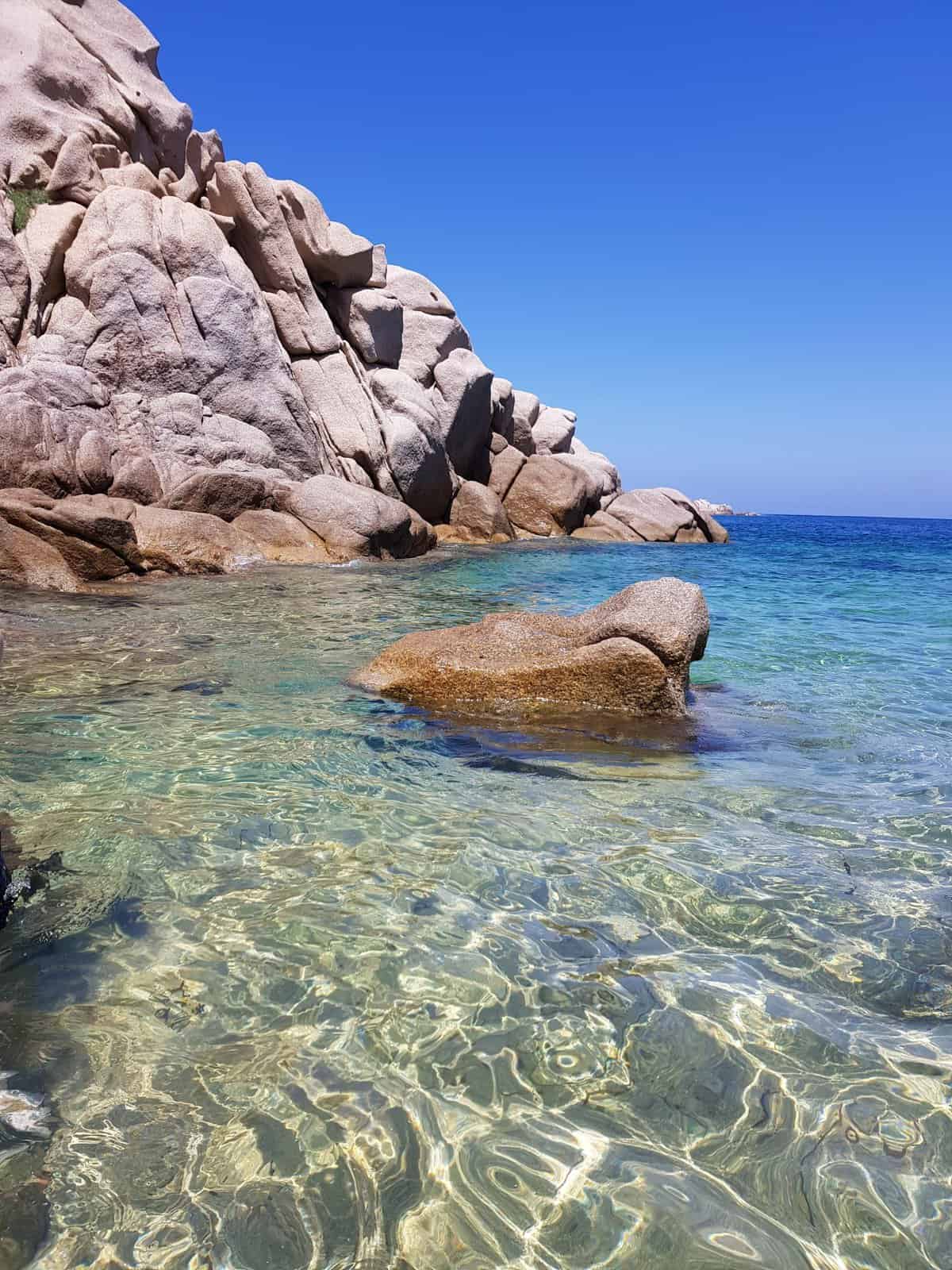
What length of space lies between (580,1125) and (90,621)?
991cm

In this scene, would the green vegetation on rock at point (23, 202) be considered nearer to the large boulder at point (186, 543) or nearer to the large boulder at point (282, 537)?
the large boulder at point (186, 543)

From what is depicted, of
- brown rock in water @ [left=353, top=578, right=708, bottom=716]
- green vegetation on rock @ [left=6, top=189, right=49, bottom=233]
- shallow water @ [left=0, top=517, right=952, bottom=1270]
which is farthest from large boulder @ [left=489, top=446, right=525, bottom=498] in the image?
shallow water @ [left=0, top=517, right=952, bottom=1270]

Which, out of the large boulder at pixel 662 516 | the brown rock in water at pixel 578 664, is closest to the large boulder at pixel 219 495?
the brown rock in water at pixel 578 664

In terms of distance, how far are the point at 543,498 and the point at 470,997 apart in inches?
1247

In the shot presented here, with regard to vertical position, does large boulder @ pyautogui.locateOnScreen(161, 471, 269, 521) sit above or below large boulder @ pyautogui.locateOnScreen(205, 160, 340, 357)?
below

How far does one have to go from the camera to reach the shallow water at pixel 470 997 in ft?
7.79

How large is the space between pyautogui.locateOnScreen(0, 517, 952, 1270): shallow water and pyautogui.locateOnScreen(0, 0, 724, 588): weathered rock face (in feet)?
36.1

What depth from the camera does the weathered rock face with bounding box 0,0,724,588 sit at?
19391 millimetres

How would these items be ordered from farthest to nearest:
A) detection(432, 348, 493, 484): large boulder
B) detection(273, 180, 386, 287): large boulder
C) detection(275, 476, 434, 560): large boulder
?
detection(432, 348, 493, 484): large boulder → detection(273, 180, 386, 287): large boulder → detection(275, 476, 434, 560): large boulder

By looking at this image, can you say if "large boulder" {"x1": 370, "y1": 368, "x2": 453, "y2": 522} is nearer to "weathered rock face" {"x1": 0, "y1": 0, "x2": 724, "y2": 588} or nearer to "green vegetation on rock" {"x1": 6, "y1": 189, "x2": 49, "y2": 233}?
"weathered rock face" {"x1": 0, "y1": 0, "x2": 724, "y2": 588}

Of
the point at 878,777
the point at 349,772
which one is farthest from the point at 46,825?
the point at 878,777

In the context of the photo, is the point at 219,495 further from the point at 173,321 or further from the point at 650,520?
the point at 650,520

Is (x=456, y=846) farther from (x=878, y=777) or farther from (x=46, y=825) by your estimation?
(x=878, y=777)

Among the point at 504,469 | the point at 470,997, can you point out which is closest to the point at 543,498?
the point at 504,469
